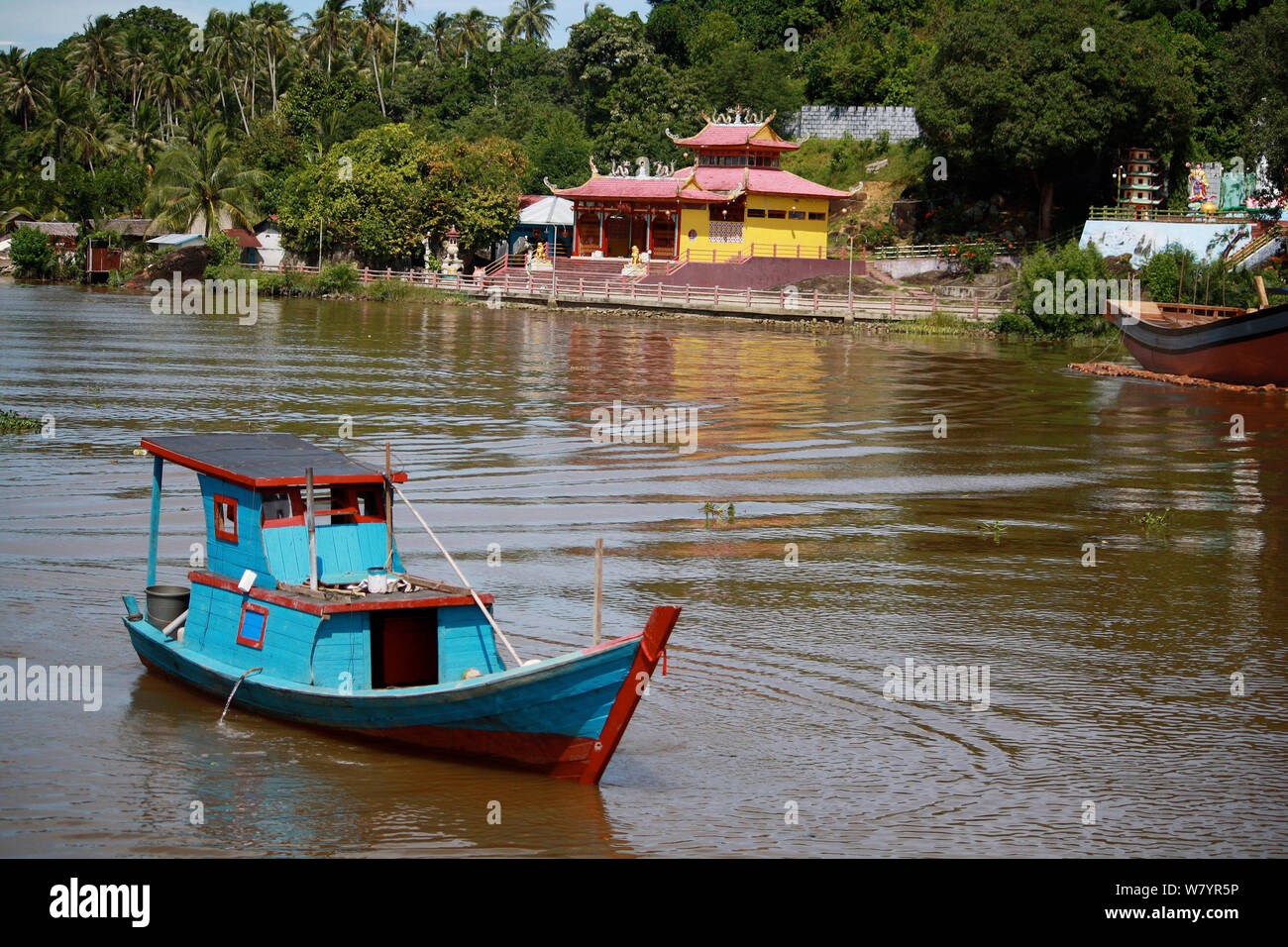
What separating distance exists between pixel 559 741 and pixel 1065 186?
58900 millimetres

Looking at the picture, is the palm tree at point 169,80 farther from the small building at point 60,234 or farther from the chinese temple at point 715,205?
the chinese temple at point 715,205

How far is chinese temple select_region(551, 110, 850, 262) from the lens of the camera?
6397 cm

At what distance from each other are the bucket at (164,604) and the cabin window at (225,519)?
86 centimetres

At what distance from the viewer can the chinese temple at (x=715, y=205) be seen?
64.0m

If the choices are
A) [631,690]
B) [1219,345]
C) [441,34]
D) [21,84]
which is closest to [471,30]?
[441,34]

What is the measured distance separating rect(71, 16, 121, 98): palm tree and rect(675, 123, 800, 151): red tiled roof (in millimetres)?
49797

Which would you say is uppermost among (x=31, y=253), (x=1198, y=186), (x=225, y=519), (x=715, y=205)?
(x=1198, y=186)

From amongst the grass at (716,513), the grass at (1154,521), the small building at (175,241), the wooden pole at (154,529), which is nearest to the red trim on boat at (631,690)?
the wooden pole at (154,529)

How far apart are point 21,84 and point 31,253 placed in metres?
18.9

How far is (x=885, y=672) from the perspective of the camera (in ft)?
42.4

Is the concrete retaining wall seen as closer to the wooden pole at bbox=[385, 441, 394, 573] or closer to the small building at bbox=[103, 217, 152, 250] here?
the small building at bbox=[103, 217, 152, 250]

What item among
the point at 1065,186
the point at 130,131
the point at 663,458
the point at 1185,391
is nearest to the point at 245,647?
the point at 663,458

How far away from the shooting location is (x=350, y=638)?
421 inches

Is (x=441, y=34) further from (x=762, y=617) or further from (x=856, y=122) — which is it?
(x=762, y=617)
